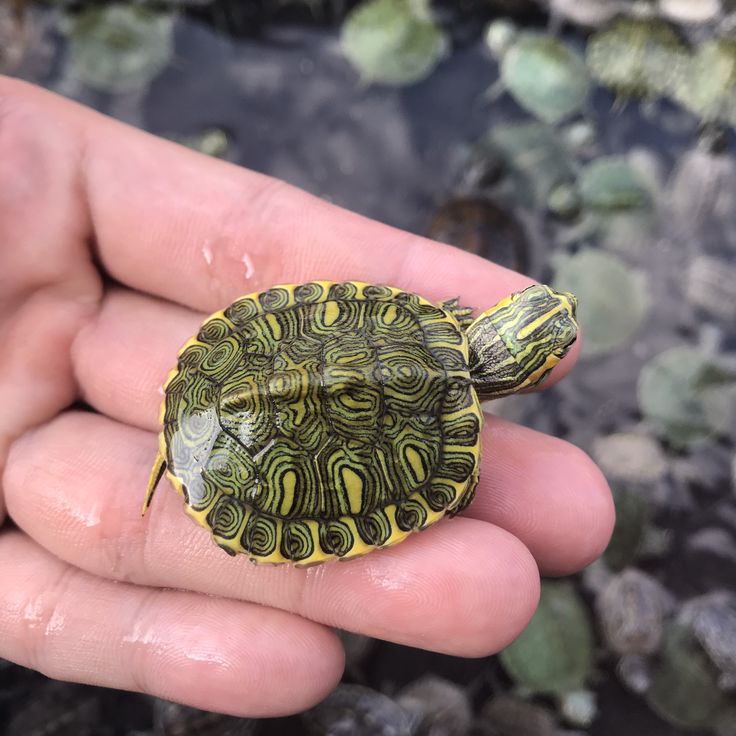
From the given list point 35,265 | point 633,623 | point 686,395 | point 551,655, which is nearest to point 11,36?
point 35,265

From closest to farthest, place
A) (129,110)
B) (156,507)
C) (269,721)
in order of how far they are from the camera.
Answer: (156,507), (269,721), (129,110)

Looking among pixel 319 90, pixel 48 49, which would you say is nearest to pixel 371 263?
pixel 319 90

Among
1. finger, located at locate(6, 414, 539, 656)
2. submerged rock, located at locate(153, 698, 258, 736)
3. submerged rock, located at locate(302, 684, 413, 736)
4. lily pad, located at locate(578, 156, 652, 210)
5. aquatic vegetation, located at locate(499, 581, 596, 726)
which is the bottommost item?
submerged rock, located at locate(153, 698, 258, 736)

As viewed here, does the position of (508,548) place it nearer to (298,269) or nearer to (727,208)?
(298,269)

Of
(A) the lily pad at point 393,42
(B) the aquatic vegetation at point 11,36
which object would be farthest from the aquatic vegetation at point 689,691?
(B) the aquatic vegetation at point 11,36

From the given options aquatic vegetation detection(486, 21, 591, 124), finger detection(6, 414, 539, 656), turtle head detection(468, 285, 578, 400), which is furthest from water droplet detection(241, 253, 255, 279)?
aquatic vegetation detection(486, 21, 591, 124)

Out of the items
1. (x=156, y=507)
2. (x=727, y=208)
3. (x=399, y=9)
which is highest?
(x=399, y=9)

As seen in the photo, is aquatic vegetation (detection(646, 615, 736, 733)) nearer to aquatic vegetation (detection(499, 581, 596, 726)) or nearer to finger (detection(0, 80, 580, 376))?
aquatic vegetation (detection(499, 581, 596, 726))

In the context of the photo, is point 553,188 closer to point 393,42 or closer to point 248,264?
point 393,42
